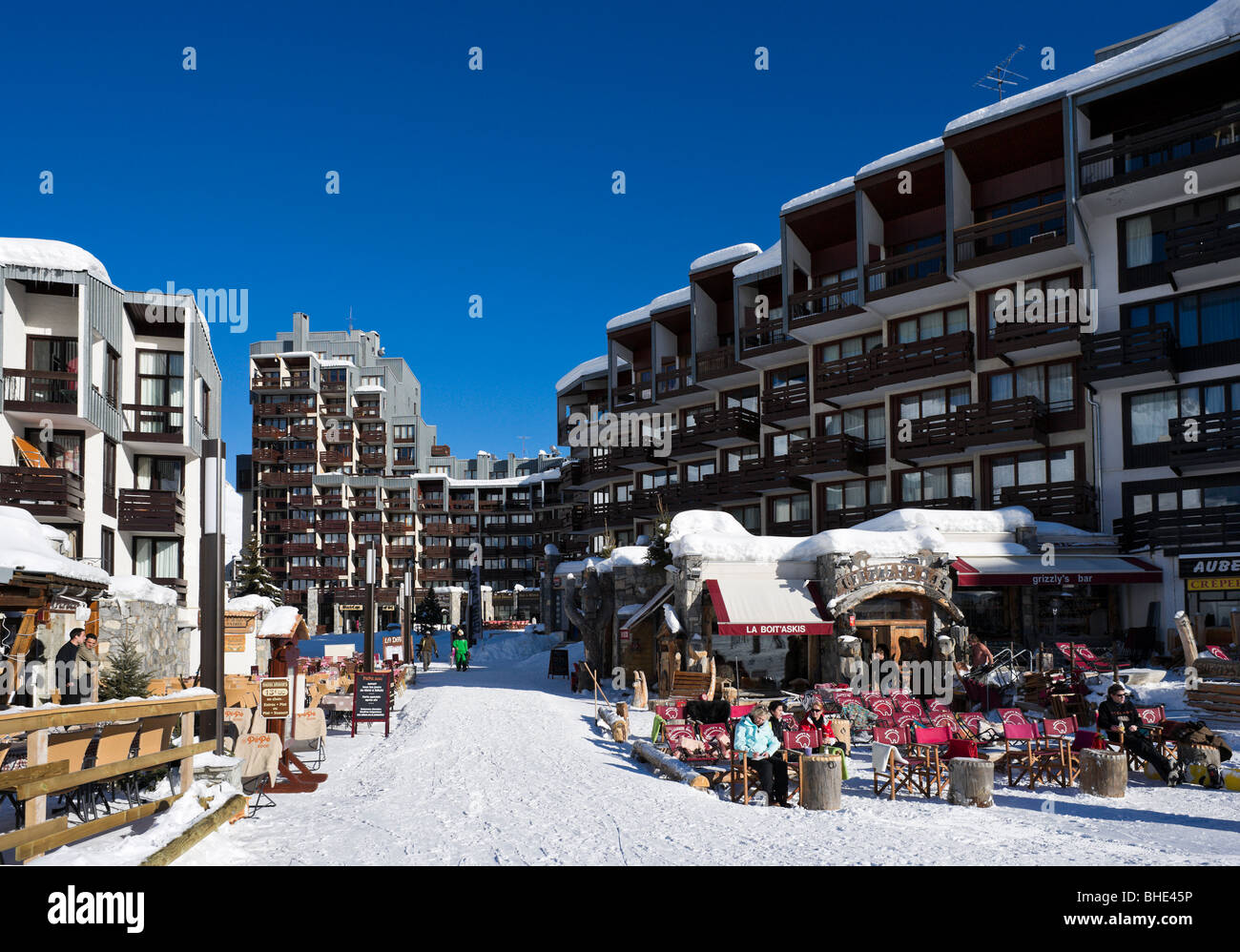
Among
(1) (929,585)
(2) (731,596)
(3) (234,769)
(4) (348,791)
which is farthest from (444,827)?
(1) (929,585)

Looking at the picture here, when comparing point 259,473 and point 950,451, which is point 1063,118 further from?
point 259,473

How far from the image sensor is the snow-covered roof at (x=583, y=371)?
1983 inches

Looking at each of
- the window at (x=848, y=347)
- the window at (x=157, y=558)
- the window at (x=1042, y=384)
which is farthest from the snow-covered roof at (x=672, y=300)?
the window at (x=157, y=558)

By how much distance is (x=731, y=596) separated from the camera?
23.4 meters

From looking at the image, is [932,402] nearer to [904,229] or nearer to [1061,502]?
[1061,502]

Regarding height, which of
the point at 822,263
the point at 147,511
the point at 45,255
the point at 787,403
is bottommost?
the point at 147,511

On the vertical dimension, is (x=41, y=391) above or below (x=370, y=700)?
above

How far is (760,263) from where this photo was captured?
38250 millimetres

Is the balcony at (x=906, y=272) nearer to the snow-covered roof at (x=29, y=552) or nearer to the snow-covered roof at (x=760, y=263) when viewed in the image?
the snow-covered roof at (x=760, y=263)

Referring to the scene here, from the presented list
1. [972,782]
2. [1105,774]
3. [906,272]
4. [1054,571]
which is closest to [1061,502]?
[1054,571]

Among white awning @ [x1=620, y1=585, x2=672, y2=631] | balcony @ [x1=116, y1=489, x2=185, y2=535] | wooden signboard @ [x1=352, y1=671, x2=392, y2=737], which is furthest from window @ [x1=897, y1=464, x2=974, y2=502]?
balcony @ [x1=116, y1=489, x2=185, y2=535]

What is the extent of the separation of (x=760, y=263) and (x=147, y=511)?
23.9 metres

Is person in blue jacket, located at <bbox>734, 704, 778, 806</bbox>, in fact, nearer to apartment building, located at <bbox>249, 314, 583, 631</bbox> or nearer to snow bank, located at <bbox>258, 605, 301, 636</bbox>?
snow bank, located at <bbox>258, 605, 301, 636</bbox>

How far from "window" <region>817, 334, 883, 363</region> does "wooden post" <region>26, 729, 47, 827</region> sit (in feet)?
99.2
